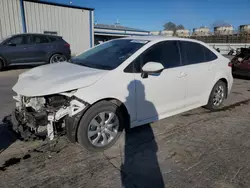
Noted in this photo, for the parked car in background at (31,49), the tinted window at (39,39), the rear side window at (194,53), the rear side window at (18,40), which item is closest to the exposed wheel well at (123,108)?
the rear side window at (194,53)

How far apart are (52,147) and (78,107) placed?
0.85 m

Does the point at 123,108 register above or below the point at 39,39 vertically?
below

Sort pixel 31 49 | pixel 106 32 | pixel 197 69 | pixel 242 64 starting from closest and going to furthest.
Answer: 1. pixel 197 69
2. pixel 242 64
3. pixel 31 49
4. pixel 106 32

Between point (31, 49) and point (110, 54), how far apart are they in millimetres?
8332

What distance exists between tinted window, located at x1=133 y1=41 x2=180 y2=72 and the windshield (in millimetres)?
188

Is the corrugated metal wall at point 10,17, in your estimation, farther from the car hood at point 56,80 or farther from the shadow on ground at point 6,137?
the car hood at point 56,80

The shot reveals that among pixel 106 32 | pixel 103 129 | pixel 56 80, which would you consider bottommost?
pixel 103 129

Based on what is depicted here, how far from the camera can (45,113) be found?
312cm

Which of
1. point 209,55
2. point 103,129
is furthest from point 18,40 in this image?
point 103,129

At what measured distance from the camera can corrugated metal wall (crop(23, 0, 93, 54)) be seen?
15445mm

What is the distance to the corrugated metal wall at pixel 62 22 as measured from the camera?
15.4 metres

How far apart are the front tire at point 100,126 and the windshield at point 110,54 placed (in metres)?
0.67

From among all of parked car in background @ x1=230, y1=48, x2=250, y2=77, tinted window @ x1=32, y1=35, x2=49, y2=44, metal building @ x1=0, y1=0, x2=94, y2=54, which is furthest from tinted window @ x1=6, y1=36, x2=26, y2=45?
parked car in background @ x1=230, y1=48, x2=250, y2=77

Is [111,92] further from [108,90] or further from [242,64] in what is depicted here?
[242,64]
